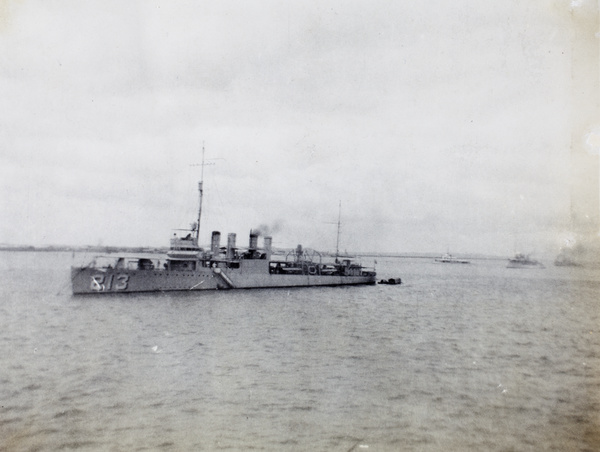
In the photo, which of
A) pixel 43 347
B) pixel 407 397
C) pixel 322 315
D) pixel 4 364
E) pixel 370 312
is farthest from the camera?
pixel 370 312

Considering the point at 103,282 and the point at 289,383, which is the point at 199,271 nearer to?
the point at 103,282

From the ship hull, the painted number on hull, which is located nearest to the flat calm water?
the painted number on hull

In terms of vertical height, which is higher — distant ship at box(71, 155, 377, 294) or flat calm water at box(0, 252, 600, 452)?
distant ship at box(71, 155, 377, 294)

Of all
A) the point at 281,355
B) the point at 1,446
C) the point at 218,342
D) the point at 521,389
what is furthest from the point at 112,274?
the point at 521,389

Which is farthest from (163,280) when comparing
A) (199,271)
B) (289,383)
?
(289,383)

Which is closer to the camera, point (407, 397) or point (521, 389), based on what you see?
point (407, 397)

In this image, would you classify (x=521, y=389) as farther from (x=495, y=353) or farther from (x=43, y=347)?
(x=43, y=347)

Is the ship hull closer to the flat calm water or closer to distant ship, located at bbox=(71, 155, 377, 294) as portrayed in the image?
distant ship, located at bbox=(71, 155, 377, 294)
